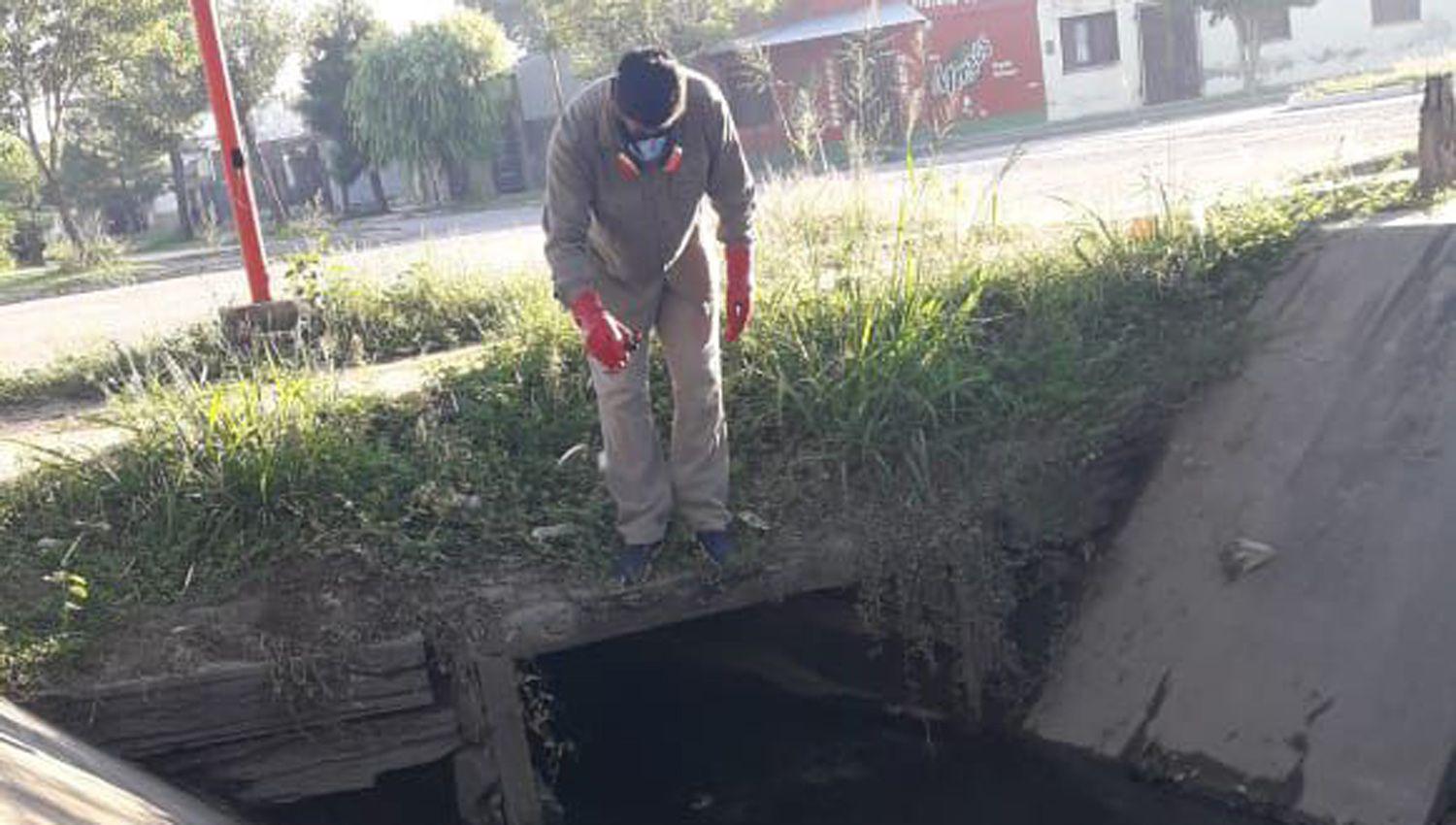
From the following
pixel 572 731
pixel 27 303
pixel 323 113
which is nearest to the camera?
pixel 572 731

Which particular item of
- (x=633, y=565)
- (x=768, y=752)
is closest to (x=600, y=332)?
(x=633, y=565)

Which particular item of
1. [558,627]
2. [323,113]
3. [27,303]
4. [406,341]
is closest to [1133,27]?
[323,113]

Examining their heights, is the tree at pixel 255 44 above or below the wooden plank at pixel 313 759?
above

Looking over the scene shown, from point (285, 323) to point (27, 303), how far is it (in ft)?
37.9

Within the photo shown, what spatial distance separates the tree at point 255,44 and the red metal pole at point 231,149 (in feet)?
89.7

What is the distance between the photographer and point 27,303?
1730cm

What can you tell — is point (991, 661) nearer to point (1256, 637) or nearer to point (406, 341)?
point (1256, 637)

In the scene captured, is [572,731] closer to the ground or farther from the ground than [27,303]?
closer to the ground

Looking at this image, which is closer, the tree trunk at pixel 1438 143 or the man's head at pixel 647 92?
the man's head at pixel 647 92

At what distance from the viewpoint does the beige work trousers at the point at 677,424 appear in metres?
5.07

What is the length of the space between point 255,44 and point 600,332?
33138mm

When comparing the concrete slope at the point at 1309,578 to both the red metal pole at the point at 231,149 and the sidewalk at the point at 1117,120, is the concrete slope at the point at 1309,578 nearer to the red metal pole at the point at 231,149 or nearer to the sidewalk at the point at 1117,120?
the red metal pole at the point at 231,149

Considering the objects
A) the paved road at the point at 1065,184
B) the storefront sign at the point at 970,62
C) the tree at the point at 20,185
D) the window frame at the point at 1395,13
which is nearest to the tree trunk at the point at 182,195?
the tree at the point at 20,185

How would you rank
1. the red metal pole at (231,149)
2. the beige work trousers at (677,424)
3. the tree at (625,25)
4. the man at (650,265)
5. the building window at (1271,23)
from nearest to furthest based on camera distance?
the man at (650,265) < the beige work trousers at (677,424) < the red metal pole at (231,149) < the tree at (625,25) < the building window at (1271,23)
